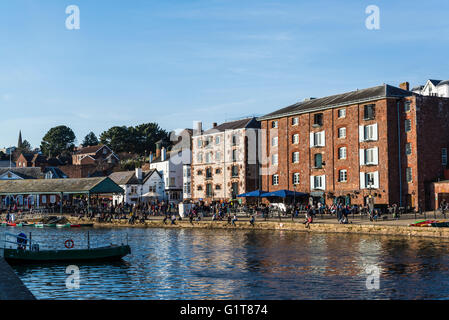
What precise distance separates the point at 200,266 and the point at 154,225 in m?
35.2

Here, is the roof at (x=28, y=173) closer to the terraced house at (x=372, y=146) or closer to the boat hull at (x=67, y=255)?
the terraced house at (x=372, y=146)

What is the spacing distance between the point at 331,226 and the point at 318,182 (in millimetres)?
20265

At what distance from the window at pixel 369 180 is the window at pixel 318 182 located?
20.1ft

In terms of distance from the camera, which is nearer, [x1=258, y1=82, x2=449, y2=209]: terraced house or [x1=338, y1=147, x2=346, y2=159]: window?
[x1=258, y1=82, x2=449, y2=209]: terraced house

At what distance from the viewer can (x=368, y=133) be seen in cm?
6412

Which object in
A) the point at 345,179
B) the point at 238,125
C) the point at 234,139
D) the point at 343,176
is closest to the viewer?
the point at 345,179

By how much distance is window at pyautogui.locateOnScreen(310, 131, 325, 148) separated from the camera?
6944 cm

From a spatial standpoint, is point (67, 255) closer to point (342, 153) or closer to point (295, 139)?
point (342, 153)

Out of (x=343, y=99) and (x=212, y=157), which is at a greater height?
→ (x=343, y=99)

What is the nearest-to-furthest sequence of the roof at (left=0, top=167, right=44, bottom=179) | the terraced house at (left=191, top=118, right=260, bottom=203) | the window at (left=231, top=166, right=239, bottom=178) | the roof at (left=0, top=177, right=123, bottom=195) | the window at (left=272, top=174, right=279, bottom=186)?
1. the roof at (left=0, top=177, right=123, bottom=195)
2. the window at (left=272, top=174, right=279, bottom=186)
3. the terraced house at (left=191, top=118, right=260, bottom=203)
4. the window at (left=231, top=166, right=239, bottom=178)
5. the roof at (left=0, top=167, right=44, bottom=179)

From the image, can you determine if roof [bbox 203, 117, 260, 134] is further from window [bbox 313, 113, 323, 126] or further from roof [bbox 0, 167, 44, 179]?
roof [bbox 0, 167, 44, 179]

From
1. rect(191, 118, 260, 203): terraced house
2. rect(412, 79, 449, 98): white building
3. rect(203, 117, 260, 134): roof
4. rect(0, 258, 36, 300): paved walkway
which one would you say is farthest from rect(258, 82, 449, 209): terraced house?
rect(0, 258, 36, 300): paved walkway

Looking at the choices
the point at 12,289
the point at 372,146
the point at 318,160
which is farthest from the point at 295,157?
the point at 12,289

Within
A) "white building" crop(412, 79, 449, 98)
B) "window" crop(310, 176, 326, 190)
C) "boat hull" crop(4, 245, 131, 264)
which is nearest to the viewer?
"boat hull" crop(4, 245, 131, 264)
